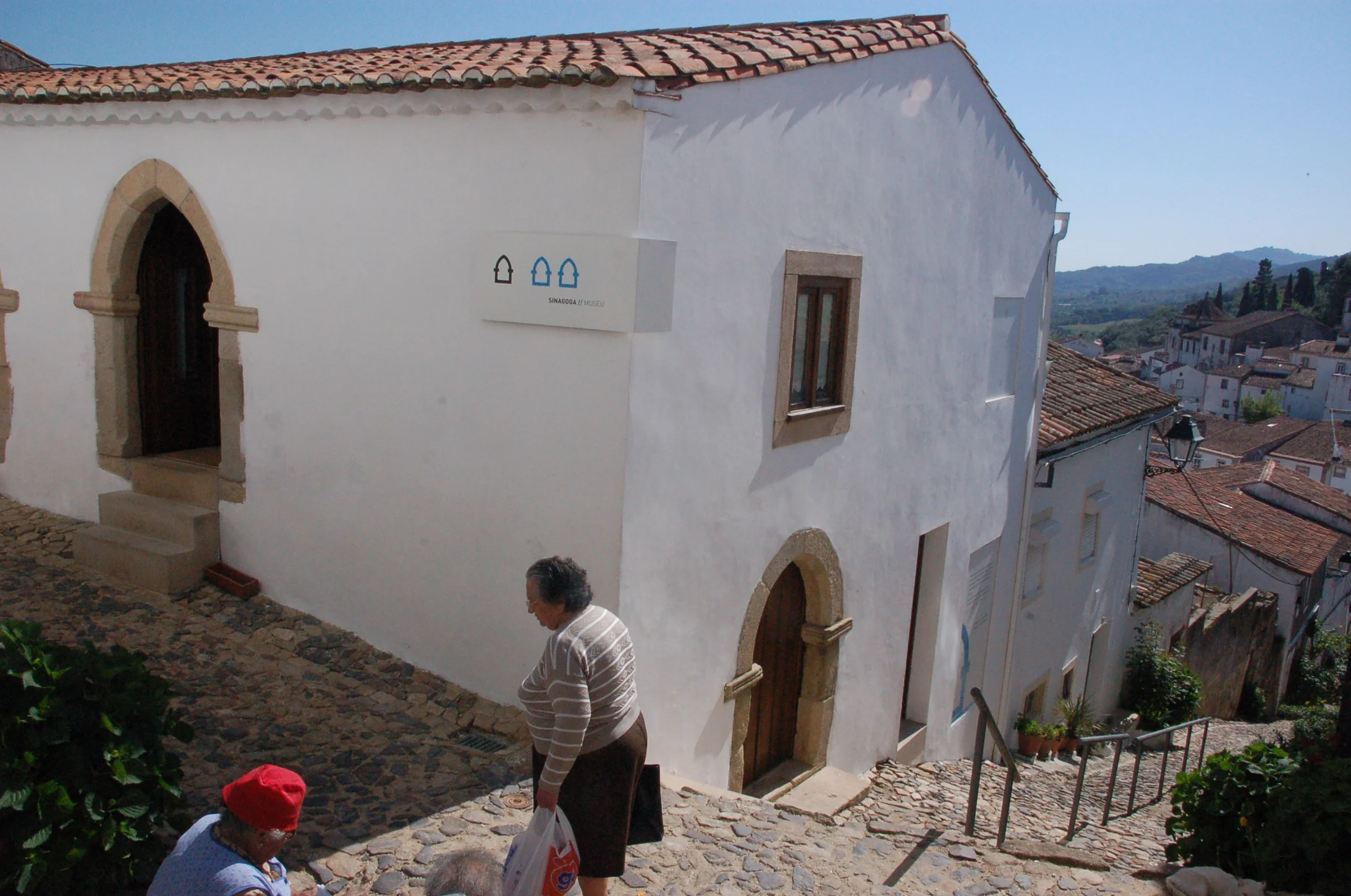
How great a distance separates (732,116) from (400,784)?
3977 mm

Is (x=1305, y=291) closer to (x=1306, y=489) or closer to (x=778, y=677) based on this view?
(x=1306, y=489)

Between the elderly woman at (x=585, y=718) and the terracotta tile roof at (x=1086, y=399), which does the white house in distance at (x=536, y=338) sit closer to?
the elderly woman at (x=585, y=718)

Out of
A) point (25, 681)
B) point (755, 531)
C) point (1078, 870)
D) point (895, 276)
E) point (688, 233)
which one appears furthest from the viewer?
point (895, 276)

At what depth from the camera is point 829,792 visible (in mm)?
7902

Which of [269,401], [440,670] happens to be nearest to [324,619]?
[440,670]

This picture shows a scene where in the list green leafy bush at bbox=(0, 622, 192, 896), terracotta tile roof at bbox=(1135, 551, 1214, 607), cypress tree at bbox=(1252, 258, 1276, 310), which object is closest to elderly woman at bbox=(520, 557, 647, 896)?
green leafy bush at bbox=(0, 622, 192, 896)

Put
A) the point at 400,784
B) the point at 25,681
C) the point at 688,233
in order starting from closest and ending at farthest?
1. the point at 25,681
2. the point at 400,784
3. the point at 688,233

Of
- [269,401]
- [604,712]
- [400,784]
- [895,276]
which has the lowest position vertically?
[400,784]

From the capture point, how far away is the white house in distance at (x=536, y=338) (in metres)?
5.57

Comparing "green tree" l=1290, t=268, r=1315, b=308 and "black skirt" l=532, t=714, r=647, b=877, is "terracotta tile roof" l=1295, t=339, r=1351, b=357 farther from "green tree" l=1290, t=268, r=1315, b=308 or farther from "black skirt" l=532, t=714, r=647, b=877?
"black skirt" l=532, t=714, r=647, b=877

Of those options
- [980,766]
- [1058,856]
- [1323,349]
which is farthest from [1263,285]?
[1058,856]

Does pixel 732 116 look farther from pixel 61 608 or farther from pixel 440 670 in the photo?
pixel 61 608

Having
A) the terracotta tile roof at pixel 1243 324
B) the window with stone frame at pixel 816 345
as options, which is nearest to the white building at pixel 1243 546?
the window with stone frame at pixel 816 345

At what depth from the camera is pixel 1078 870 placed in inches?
239
